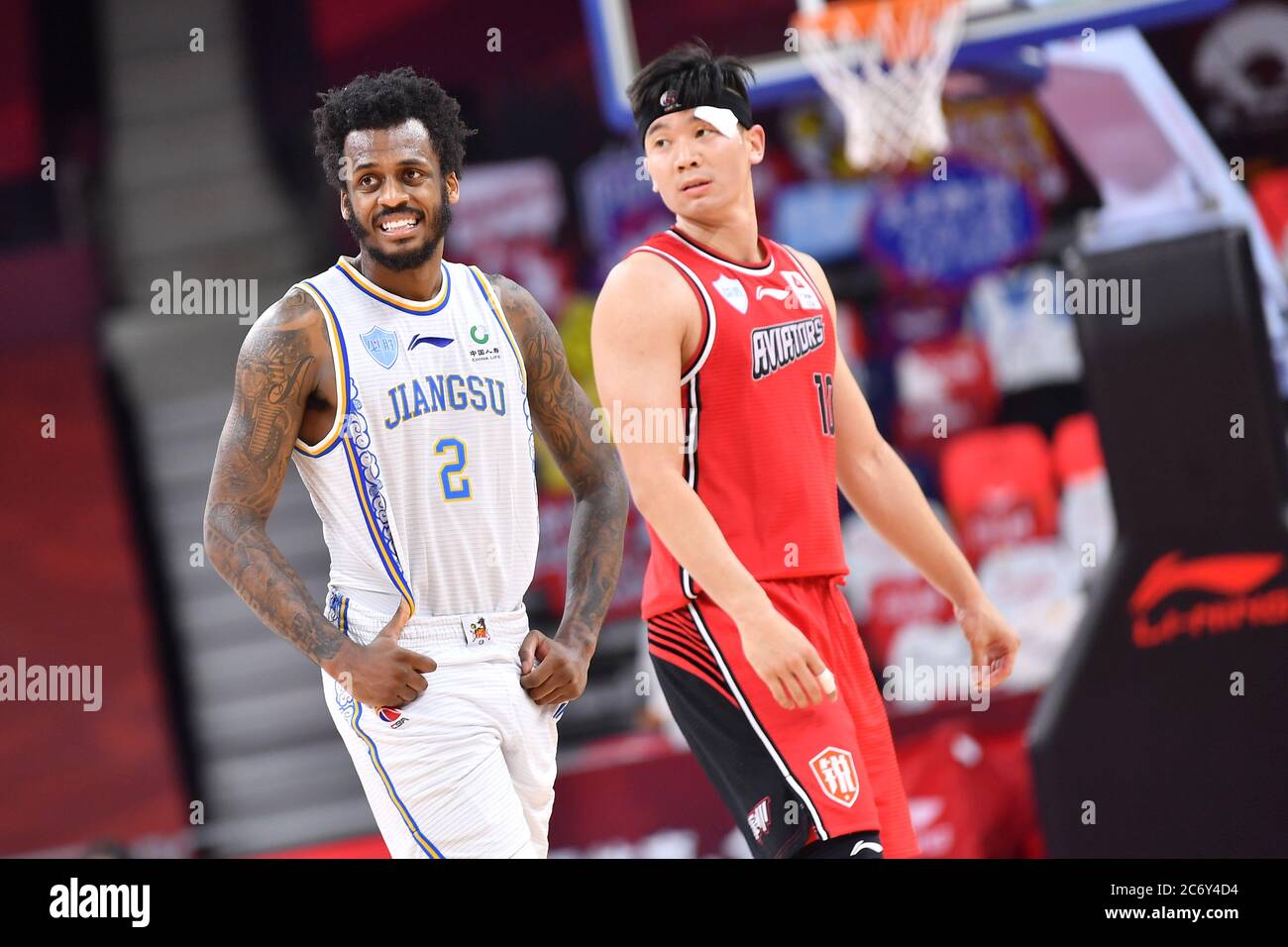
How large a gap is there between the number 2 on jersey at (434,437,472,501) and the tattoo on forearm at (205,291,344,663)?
0.32 m

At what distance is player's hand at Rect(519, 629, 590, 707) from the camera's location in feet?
12.1

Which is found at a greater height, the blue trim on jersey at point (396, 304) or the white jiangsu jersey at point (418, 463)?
the blue trim on jersey at point (396, 304)

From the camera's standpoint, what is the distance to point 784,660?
12.1ft

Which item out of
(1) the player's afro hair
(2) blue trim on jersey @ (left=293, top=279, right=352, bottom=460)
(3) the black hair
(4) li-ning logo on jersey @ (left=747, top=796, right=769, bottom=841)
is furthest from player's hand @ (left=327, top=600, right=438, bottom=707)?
(3) the black hair

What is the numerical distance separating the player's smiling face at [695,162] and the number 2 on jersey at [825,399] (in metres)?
0.51

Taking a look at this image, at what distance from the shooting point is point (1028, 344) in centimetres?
866

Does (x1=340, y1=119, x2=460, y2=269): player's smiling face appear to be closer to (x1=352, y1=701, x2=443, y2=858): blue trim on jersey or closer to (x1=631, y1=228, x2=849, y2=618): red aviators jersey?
(x1=631, y1=228, x2=849, y2=618): red aviators jersey

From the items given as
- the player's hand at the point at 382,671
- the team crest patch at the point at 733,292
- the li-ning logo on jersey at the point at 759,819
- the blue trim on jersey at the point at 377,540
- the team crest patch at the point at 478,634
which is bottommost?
the li-ning logo on jersey at the point at 759,819

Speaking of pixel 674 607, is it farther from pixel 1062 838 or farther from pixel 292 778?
pixel 292 778

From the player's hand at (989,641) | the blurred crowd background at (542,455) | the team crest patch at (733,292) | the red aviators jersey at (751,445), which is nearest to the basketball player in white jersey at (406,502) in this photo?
the red aviators jersey at (751,445)

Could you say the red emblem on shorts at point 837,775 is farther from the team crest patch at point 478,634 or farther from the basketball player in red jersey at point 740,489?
the team crest patch at point 478,634

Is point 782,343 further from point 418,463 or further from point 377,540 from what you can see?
point 377,540

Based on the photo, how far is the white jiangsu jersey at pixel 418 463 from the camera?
3.61 m
